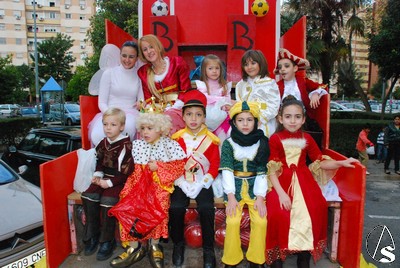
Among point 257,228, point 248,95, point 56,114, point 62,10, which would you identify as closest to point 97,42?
point 56,114

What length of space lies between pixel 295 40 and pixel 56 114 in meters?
16.5

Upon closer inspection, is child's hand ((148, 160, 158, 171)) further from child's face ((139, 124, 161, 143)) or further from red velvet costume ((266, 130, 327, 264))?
red velvet costume ((266, 130, 327, 264))

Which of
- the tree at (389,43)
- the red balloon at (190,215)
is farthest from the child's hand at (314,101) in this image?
the tree at (389,43)

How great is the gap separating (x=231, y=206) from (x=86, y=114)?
192cm

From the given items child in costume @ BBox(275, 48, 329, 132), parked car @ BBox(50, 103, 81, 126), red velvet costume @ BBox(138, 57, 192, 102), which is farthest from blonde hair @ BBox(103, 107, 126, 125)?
parked car @ BBox(50, 103, 81, 126)

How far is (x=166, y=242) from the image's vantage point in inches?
113

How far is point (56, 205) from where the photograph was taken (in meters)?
2.63

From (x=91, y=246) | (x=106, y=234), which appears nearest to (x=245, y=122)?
(x=106, y=234)

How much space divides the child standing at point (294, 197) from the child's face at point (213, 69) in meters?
1.00

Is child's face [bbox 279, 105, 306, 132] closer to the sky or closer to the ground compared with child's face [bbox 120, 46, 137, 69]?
closer to the ground

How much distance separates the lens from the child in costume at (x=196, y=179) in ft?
8.73

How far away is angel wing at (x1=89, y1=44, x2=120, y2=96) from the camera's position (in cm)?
382

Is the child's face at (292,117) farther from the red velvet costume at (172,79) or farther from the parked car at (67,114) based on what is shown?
the parked car at (67,114)

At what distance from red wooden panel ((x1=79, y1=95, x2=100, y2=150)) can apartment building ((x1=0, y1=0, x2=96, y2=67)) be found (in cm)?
5337
